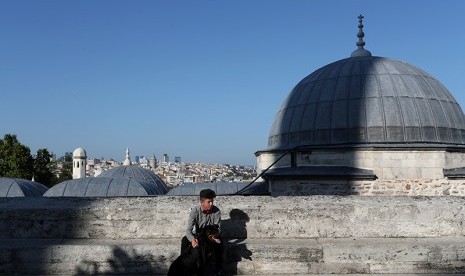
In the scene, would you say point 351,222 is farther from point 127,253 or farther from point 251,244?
point 127,253

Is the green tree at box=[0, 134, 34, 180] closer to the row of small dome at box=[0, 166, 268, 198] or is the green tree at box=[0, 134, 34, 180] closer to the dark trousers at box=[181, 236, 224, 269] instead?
the row of small dome at box=[0, 166, 268, 198]

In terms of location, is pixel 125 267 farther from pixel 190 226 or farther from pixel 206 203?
pixel 206 203

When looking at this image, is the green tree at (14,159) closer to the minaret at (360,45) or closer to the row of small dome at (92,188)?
the row of small dome at (92,188)

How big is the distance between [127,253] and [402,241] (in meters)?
2.88

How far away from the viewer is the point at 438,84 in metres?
14.9

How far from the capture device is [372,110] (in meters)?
13.1

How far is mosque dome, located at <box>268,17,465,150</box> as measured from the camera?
42.3 feet

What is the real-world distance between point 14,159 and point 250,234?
34969 mm

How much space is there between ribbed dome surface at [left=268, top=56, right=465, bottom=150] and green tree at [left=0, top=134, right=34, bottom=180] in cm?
2745

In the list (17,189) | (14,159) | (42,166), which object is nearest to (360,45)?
(17,189)

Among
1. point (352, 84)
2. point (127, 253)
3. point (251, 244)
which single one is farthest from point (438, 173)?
point (127, 253)

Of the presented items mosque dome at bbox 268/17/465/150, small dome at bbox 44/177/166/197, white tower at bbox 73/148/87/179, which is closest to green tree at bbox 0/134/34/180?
white tower at bbox 73/148/87/179

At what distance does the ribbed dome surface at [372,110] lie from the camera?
12.9 meters

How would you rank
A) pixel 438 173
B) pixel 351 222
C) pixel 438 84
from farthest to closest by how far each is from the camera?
pixel 438 84
pixel 438 173
pixel 351 222
